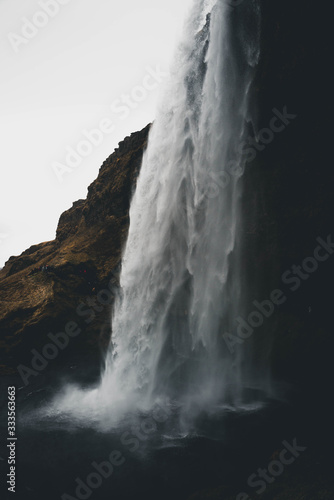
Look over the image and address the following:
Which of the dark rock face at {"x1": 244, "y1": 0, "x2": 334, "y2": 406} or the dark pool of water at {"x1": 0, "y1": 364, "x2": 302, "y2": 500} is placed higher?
the dark rock face at {"x1": 244, "y1": 0, "x2": 334, "y2": 406}

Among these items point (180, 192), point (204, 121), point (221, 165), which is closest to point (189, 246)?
point (180, 192)

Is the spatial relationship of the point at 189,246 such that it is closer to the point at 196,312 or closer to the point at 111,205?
the point at 196,312

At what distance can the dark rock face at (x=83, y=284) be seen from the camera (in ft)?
55.3

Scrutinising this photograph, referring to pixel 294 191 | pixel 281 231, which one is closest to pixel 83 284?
pixel 281 231
